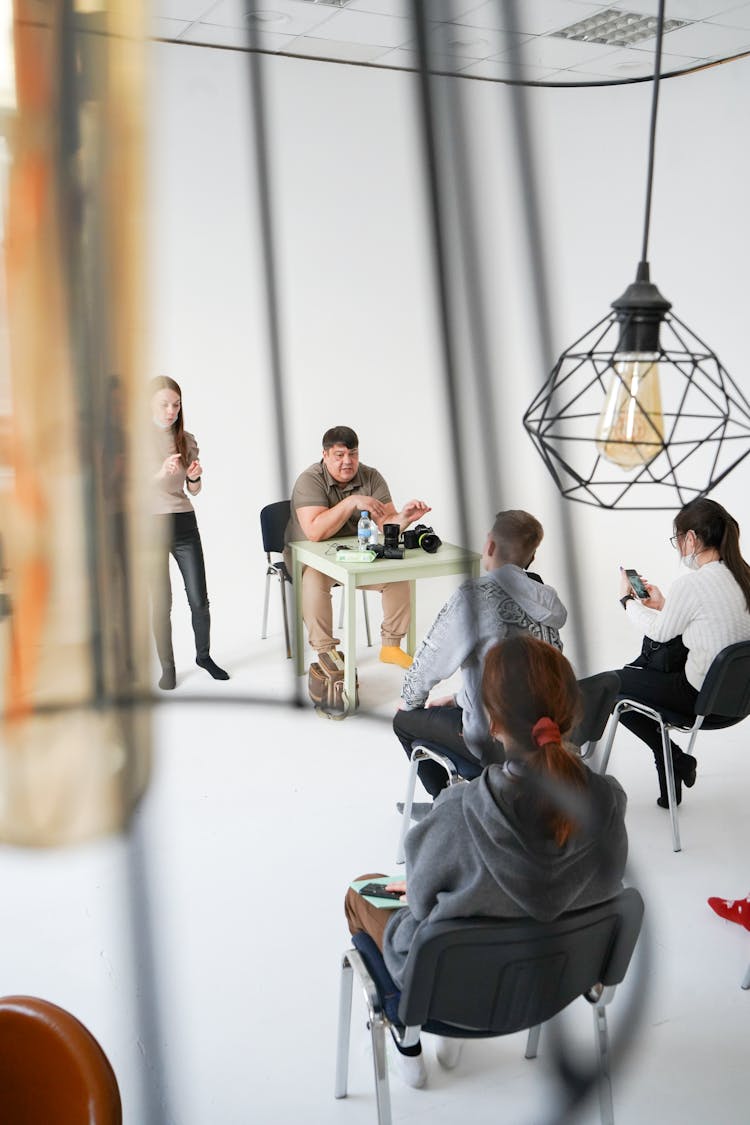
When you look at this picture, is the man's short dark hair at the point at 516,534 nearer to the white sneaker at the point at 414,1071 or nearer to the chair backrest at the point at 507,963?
the chair backrest at the point at 507,963

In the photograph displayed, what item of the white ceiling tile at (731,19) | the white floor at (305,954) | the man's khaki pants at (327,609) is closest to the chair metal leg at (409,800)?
the white floor at (305,954)

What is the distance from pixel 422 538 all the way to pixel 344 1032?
1.55m

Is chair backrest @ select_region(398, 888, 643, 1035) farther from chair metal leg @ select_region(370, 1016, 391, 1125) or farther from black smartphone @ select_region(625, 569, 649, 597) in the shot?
black smartphone @ select_region(625, 569, 649, 597)

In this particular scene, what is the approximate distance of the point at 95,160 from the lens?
1.20 ft

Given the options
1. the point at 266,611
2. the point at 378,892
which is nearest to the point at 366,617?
the point at 266,611

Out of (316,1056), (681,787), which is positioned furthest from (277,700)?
(316,1056)

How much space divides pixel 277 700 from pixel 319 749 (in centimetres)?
40

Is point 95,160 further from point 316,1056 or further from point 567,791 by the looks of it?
point 316,1056

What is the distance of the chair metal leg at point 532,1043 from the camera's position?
1.38 metres

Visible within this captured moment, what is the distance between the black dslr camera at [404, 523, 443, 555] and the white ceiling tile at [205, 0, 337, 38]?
2241 mm

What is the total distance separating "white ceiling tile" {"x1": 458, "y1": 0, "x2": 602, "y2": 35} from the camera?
321 millimetres

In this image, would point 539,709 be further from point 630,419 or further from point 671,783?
point 671,783

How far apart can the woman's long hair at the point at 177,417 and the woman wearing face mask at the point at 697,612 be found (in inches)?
63.4

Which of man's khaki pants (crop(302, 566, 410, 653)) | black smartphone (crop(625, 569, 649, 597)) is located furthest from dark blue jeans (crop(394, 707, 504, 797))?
man's khaki pants (crop(302, 566, 410, 653))
